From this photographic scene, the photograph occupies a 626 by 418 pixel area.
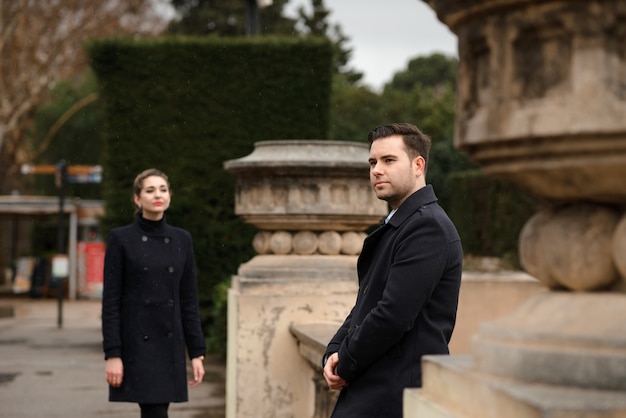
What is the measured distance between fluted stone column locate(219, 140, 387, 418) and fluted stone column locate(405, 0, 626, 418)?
408cm

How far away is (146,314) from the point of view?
5445 mm

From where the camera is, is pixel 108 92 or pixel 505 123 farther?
pixel 108 92

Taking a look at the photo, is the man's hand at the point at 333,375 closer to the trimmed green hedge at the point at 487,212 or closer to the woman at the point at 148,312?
the woman at the point at 148,312

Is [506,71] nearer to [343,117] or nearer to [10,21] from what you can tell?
[10,21]

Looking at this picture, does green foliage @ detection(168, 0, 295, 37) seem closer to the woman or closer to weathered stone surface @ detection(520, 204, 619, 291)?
the woman

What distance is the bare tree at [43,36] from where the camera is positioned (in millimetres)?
30641

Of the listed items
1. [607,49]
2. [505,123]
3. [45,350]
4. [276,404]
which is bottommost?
[45,350]

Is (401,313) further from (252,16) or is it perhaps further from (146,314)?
(252,16)

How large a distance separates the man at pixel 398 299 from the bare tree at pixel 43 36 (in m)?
28.0

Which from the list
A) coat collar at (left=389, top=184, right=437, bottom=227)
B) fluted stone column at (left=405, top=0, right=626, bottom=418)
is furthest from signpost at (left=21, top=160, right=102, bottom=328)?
fluted stone column at (left=405, top=0, right=626, bottom=418)

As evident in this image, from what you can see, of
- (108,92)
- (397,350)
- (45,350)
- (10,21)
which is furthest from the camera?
(10,21)

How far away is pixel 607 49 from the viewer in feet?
5.52

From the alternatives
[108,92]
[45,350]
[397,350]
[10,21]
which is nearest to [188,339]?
[397,350]

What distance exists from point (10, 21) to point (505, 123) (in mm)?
30788
